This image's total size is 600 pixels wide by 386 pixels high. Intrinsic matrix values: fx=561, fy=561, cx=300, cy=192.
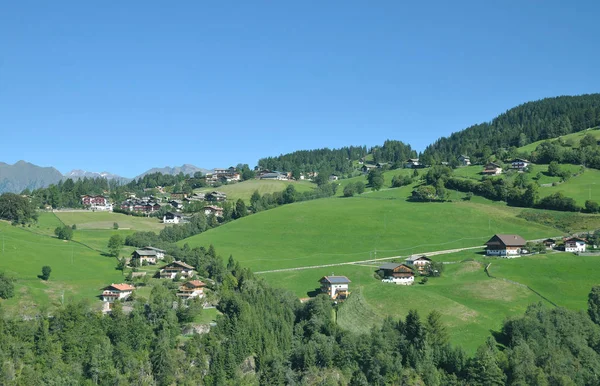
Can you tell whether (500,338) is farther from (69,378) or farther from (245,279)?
(69,378)

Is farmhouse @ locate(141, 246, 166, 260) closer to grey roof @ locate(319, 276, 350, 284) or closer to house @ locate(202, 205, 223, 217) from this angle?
grey roof @ locate(319, 276, 350, 284)

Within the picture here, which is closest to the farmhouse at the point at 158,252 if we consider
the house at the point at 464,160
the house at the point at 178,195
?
the house at the point at 178,195

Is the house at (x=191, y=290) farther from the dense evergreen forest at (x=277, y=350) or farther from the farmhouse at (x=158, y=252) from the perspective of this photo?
the farmhouse at (x=158, y=252)

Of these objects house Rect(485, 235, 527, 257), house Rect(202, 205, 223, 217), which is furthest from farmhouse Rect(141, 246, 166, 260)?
house Rect(485, 235, 527, 257)

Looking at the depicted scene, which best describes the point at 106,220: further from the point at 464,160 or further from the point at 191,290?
the point at 464,160

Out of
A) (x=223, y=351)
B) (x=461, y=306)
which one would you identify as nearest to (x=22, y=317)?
(x=223, y=351)

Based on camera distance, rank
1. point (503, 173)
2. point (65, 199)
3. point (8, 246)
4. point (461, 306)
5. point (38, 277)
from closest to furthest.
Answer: point (461, 306) < point (38, 277) < point (8, 246) < point (503, 173) < point (65, 199)
